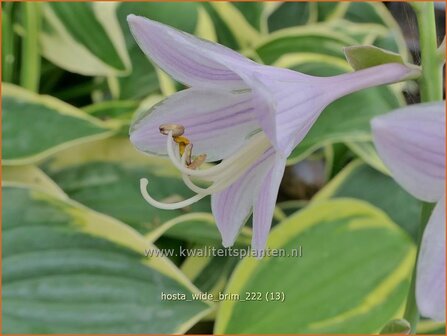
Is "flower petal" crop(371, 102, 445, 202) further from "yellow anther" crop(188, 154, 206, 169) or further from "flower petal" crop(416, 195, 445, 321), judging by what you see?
"yellow anther" crop(188, 154, 206, 169)

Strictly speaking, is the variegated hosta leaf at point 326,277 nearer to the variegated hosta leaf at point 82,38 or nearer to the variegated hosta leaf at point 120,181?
the variegated hosta leaf at point 120,181

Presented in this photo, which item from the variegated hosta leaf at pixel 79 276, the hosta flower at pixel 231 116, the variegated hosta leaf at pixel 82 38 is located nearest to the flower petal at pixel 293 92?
the hosta flower at pixel 231 116

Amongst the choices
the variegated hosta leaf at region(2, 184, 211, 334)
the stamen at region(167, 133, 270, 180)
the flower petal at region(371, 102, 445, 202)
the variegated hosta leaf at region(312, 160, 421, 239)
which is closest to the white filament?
the stamen at region(167, 133, 270, 180)

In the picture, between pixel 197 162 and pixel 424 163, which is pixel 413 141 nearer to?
pixel 424 163

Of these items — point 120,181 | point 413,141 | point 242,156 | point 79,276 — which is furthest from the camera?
point 120,181

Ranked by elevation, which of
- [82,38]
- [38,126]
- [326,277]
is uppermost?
[82,38]

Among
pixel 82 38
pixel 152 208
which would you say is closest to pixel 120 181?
pixel 152 208

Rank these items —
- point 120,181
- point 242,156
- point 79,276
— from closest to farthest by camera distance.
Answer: point 242,156 → point 79,276 → point 120,181
